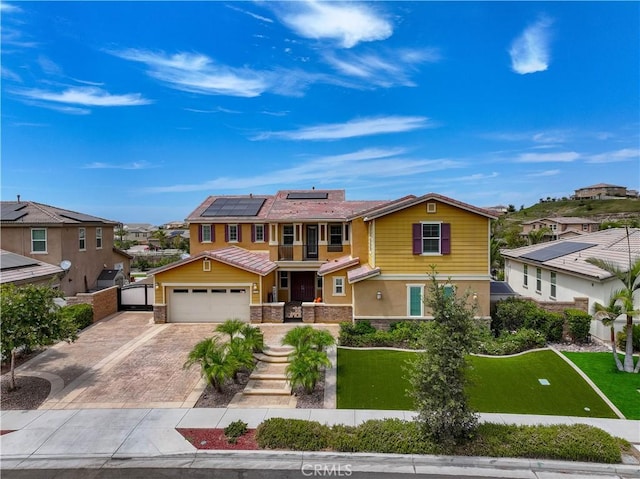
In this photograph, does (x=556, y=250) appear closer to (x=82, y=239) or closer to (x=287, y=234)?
(x=287, y=234)

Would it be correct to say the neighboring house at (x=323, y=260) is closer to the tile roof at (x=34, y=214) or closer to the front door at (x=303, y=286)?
the front door at (x=303, y=286)

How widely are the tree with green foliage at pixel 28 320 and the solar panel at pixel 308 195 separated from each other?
17.2 metres

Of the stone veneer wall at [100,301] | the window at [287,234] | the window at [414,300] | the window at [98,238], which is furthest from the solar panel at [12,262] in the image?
the window at [414,300]

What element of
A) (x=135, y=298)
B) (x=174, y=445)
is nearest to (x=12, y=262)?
(x=135, y=298)

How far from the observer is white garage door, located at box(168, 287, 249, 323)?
19.0 metres

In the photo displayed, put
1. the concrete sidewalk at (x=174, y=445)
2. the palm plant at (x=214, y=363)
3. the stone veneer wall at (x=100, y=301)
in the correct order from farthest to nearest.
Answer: the stone veneer wall at (x=100, y=301) < the palm plant at (x=214, y=363) < the concrete sidewalk at (x=174, y=445)

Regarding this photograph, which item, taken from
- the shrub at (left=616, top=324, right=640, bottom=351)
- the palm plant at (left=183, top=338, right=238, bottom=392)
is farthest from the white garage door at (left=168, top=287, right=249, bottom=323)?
the shrub at (left=616, top=324, right=640, bottom=351)

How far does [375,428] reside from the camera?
8.73 metres

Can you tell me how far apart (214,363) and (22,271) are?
1053cm

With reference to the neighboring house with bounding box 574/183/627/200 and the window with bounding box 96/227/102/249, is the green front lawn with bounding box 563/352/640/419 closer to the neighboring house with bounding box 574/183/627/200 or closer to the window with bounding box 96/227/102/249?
the window with bounding box 96/227/102/249

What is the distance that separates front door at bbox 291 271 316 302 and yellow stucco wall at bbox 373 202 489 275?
24.8 feet

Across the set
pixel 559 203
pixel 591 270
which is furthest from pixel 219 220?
pixel 559 203

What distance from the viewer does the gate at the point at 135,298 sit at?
21172mm

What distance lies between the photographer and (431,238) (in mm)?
16469
